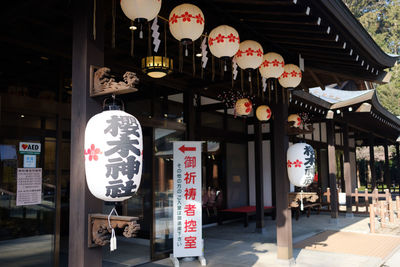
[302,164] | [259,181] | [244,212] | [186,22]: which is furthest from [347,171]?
[186,22]

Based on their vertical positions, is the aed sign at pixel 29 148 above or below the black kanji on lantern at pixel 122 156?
above

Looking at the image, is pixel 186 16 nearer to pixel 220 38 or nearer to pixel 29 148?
pixel 220 38

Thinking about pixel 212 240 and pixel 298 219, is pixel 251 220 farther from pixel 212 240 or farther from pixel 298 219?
pixel 212 240

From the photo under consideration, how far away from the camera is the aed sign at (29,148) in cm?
528

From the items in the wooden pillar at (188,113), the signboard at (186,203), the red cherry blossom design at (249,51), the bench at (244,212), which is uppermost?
the red cherry blossom design at (249,51)

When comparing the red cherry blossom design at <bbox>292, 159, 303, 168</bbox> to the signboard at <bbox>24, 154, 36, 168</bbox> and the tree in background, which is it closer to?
the signboard at <bbox>24, 154, 36, 168</bbox>

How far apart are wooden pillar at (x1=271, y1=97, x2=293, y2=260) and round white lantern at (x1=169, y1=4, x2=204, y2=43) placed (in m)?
3.50

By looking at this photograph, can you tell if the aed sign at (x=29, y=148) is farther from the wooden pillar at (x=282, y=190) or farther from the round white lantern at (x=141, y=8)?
the wooden pillar at (x=282, y=190)

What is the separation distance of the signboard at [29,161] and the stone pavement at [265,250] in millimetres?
3097

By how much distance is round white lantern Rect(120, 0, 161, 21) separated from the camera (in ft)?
11.2

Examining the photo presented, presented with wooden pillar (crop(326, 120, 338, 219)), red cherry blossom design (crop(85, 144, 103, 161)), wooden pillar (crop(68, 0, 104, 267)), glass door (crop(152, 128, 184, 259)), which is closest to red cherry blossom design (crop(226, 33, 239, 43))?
wooden pillar (crop(68, 0, 104, 267))

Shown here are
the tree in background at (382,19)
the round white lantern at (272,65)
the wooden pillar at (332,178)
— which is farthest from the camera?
the tree in background at (382,19)

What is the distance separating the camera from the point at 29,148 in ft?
17.6

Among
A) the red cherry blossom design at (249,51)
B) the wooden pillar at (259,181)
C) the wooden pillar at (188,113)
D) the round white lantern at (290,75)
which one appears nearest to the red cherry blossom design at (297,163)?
the round white lantern at (290,75)
